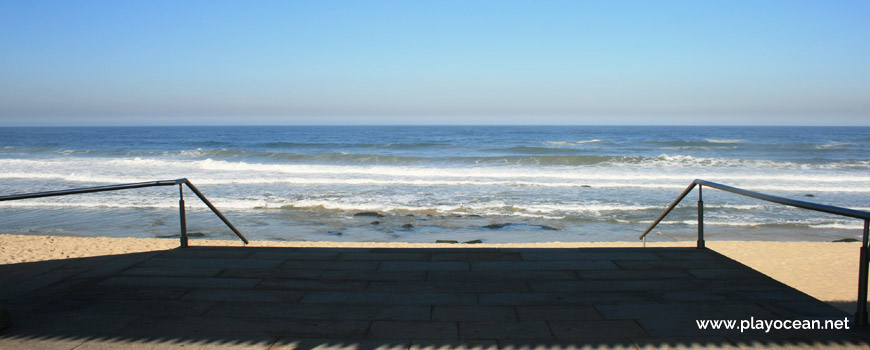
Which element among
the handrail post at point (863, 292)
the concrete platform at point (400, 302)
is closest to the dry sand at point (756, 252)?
the concrete platform at point (400, 302)

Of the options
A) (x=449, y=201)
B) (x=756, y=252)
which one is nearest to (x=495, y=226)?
(x=449, y=201)

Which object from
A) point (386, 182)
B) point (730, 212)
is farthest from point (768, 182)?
point (386, 182)

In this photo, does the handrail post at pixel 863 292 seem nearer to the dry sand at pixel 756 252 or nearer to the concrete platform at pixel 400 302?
the concrete platform at pixel 400 302

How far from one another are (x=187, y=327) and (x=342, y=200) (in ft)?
40.7

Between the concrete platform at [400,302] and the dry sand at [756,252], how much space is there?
2.87 m

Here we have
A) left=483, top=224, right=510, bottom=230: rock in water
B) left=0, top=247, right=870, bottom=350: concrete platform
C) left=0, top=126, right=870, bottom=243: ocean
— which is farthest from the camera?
left=483, top=224, right=510, bottom=230: rock in water

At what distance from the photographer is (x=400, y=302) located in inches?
147

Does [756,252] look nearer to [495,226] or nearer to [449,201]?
[495,226]

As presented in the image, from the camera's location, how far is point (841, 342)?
300 centimetres

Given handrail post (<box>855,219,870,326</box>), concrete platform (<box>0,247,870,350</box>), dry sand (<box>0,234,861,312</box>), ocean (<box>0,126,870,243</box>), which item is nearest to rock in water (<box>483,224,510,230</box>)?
ocean (<box>0,126,870,243</box>)

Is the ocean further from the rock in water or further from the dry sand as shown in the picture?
the dry sand

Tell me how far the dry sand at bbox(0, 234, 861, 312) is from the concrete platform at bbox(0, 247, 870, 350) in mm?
2867

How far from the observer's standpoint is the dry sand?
7313 mm

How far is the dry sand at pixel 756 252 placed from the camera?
7313mm
